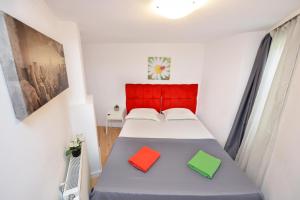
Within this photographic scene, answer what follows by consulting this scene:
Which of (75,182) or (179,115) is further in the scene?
(179,115)

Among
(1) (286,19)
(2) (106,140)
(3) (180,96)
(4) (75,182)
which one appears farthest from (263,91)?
(2) (106,140)

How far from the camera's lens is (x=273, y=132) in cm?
145

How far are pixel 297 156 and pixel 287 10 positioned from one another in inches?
51.2

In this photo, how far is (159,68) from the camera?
307 centimetres

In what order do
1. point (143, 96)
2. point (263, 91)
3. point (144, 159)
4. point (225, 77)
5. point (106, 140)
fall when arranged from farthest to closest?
point (143, 96) → point (106, 140) → point (225, 77) → point (263, 91) → point (144, 159)

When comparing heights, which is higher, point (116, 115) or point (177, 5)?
point (177, 5)

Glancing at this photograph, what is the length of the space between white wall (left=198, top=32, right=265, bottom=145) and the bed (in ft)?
1.34

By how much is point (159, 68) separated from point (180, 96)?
31.9 inches

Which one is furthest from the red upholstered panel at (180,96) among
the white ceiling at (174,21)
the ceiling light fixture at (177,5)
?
the ceiling light fixture at (177,5)

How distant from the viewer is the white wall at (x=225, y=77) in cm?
195

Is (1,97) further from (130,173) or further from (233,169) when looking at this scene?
(233,169)

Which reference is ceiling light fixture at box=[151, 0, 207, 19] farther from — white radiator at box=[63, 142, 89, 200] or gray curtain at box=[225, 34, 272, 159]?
white radiator at box=[63, 142, 89, 200]

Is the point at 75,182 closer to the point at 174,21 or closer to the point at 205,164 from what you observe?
the point at 205,164

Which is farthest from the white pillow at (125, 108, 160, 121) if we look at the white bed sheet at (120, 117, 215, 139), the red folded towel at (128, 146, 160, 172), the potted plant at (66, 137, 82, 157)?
the potted plant at (66, 137, 82, 157)
